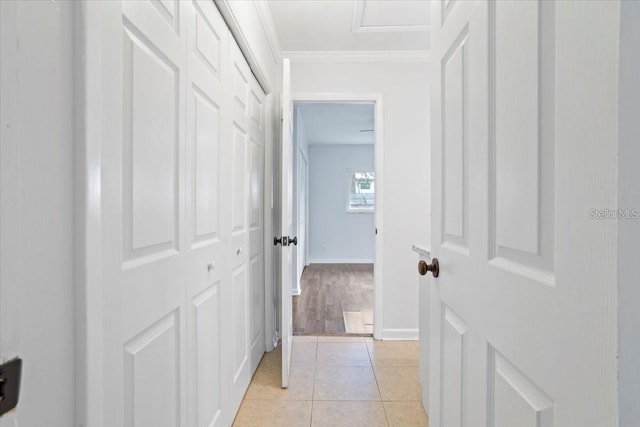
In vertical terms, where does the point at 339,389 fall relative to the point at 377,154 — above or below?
below

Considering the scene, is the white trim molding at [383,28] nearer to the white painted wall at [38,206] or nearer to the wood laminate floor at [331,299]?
the white painted wall at [38,206]

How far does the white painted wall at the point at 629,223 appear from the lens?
41cm

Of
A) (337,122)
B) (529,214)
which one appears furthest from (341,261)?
(529,214)

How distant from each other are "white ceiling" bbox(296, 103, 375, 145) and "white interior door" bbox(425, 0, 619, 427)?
11.5 ft

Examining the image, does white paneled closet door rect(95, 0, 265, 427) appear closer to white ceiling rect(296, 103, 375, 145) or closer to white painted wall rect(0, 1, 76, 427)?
white painted wall rect(0, 1, 76, 427)

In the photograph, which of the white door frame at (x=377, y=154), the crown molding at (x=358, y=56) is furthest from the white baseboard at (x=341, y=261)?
the crown molding at (x=358, y=56)

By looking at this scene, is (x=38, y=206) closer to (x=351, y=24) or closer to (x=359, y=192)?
(x=351, y=24)

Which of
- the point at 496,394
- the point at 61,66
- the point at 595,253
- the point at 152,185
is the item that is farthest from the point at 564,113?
the point at 152,185

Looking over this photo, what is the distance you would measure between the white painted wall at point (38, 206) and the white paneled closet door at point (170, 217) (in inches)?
3.6

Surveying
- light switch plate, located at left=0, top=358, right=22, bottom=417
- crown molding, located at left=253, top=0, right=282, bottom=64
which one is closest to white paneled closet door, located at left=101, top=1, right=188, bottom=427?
light switch plate, located at left=0, top=358, right=22, bottom=417

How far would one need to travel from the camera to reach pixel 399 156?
3059 mm

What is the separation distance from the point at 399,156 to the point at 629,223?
271 cm

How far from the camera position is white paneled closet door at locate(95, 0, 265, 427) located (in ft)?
2.53

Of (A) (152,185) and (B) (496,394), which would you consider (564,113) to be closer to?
(B) (496,394)
